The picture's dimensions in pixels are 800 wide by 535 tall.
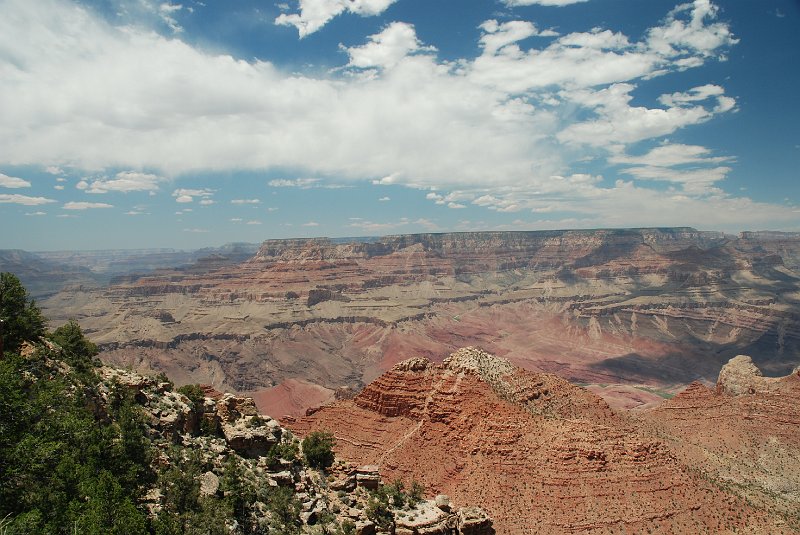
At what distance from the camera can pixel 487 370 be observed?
49.6m

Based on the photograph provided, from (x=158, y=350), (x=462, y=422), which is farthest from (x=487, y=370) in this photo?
(x=158, y=350)

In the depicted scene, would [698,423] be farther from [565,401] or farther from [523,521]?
[523,521]

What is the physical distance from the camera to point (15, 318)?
31.5 meters

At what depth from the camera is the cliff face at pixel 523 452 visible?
121 feet

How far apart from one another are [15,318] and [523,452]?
39.1m

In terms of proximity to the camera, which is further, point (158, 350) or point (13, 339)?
point (158, 350)

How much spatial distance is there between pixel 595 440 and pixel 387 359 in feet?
503

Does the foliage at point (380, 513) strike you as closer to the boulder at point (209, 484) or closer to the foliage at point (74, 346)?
the boulder at point (209, 484)

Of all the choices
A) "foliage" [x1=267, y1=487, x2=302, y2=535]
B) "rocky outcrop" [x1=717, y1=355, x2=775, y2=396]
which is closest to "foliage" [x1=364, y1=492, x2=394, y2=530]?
"foliage" [x1=267, y1=487, x2=302, y2=535]

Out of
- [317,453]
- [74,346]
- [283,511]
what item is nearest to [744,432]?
[317,453]

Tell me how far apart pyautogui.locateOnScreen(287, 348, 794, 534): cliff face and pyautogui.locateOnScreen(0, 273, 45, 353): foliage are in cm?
2674

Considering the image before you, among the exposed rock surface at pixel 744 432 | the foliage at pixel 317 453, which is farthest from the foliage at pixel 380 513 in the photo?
the exposed rock surface at pixel 744 432

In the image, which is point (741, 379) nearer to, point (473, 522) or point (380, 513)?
point (473, 522)

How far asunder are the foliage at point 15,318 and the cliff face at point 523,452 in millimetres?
26745
